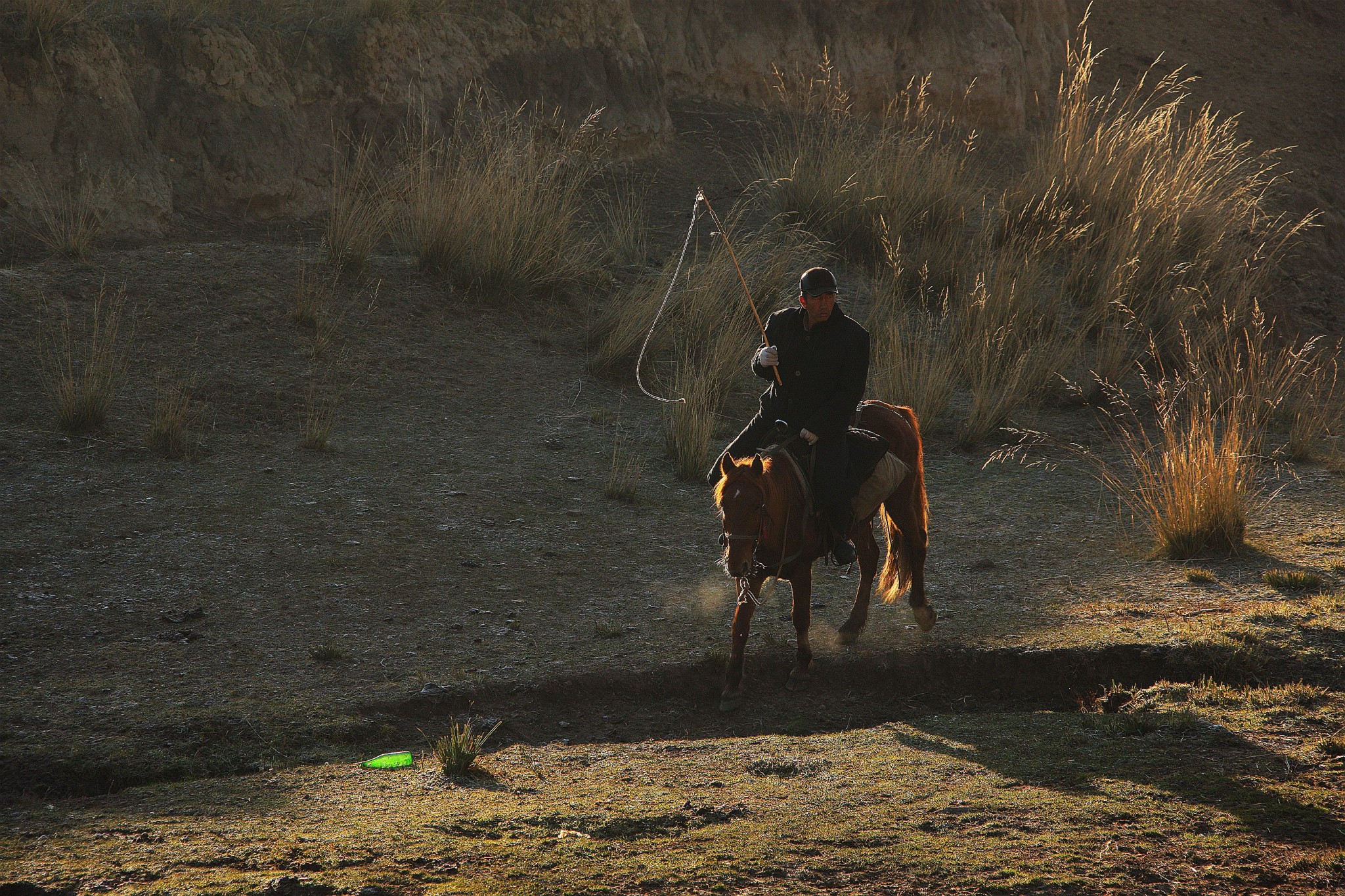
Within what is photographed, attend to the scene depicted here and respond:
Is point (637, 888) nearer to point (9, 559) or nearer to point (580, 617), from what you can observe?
point (580, 617)

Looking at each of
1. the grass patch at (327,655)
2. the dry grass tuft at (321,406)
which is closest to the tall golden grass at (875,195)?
the dry grass tuft at (321,406)

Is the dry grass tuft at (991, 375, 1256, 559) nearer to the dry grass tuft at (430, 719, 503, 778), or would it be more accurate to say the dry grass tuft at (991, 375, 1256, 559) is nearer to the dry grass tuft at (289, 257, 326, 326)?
the dry grass tuft at (430, 719, 503, 778)

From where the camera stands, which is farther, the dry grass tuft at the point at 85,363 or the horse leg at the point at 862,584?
the dry grass tuft at the point at 85,363

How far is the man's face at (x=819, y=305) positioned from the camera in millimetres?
5344

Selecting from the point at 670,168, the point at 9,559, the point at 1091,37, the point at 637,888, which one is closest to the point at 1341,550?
the point at 637,888

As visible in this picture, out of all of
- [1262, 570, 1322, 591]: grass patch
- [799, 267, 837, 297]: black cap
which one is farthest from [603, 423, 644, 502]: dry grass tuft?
[1262, 570, 1322, 591]: grass patch

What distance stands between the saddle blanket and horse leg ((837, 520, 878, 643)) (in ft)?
0.78

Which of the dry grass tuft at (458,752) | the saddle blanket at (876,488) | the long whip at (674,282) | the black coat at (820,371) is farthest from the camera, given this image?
the long whip at (674,282)

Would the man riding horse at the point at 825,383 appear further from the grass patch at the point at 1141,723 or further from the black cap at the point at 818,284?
the grass patch at the point at 1141,723

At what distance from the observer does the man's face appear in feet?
17.5

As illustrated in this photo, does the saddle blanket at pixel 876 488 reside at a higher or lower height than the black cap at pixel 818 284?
lower

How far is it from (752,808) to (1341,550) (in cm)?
483

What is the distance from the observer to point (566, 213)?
38.6 feet

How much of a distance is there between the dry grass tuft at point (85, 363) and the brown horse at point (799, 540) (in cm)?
487
